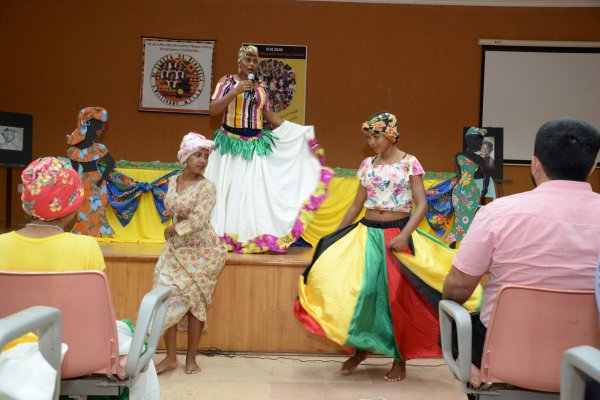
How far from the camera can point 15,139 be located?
21.7 feet

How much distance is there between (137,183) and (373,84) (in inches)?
148

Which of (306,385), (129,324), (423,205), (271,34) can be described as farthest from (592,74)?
(129,324)

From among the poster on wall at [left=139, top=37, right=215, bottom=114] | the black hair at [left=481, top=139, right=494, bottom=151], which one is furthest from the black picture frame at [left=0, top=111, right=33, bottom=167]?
the black hair at [left=481, top=139, right=494, bottom=151]

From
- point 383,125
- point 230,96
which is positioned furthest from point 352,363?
point 230,96

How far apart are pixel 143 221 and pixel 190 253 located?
A: 2098 mm

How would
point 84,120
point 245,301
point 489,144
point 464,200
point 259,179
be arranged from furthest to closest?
point 489,144 < point 464,200 < point 84,120 < point 259,179 < point 245,301

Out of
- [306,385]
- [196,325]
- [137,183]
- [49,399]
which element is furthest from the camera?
[137,183]

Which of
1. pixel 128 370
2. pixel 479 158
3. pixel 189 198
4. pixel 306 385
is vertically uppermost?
pixel 479 158

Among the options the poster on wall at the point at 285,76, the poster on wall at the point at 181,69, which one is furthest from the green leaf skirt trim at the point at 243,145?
the poster on wall at the point at 181,69

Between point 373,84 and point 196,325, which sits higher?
point 373,84

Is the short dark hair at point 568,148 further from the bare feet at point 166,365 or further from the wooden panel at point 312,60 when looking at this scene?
the wooden panel at point 312,60

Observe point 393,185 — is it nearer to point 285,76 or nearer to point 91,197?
point 91,197

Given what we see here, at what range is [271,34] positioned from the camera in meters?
8.01

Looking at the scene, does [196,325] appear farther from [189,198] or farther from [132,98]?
[132,98]
